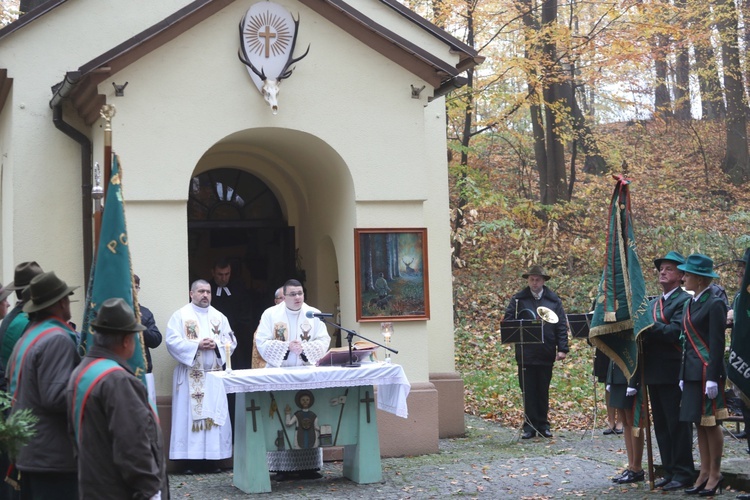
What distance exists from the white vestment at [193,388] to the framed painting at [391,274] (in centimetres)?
191

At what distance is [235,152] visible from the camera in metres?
14.3

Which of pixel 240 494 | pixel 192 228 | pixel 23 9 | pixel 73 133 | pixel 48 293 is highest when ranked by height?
pixel 23 9

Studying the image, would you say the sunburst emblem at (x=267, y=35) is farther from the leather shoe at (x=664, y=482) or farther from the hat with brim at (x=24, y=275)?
the leather shoe at (x=664, y=482)

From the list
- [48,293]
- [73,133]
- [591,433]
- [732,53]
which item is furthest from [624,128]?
[48,293]

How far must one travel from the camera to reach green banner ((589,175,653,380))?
9.30 m

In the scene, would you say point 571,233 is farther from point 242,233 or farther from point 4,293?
point 4,293

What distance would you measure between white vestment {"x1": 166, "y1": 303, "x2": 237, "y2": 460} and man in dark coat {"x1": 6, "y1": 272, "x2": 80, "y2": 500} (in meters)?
5.16

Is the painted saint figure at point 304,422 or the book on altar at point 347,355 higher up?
the book on altar at point 347,355

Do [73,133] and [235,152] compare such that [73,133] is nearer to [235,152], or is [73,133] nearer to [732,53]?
[235,152]

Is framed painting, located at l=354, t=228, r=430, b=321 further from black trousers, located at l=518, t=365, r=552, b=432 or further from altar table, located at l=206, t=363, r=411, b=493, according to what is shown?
black trousers, located at l=518, t=365, r=552, b=432

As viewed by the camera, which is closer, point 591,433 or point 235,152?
point 591,433

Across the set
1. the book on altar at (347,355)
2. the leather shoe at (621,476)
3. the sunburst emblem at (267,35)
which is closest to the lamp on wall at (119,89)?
the sunburst emblem at (267,35)

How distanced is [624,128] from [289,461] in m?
26.9

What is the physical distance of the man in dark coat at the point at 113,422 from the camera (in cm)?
500
